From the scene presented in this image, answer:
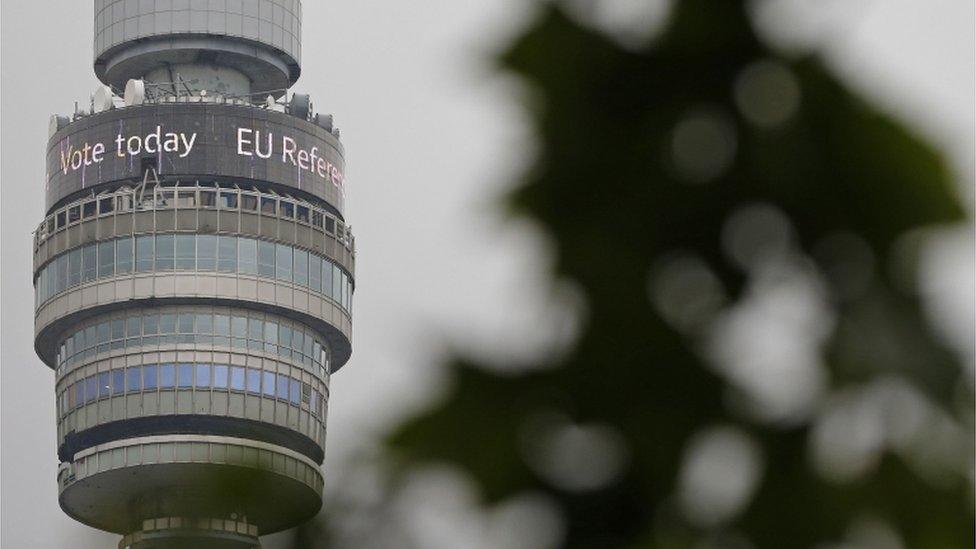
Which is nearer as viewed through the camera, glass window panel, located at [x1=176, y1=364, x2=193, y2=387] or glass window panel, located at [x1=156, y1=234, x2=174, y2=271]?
glass window panel, located at [x1=176, y1=364, x2=193, y2=387]

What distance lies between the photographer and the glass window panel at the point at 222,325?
171 metres

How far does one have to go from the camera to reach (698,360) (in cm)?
514

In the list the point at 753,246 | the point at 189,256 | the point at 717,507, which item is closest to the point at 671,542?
the point at 717,507

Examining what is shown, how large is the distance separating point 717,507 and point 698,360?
1.02 feet

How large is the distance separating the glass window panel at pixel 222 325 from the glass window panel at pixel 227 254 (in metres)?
3.14

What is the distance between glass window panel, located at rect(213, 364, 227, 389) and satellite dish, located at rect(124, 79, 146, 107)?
19.0 meters

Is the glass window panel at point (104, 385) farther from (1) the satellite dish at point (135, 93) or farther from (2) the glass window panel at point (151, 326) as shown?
(1) the satellite dish at point (135, 93)

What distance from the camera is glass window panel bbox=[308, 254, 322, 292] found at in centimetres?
17312

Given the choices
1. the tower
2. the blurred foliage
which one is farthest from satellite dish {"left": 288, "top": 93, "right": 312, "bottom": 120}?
the blurred foliage

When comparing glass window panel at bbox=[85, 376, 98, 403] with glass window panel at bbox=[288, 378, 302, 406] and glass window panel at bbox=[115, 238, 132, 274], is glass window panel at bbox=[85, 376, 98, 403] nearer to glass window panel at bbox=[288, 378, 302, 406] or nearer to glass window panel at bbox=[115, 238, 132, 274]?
glass window panel at bbox=[115, 238, 132, 274]

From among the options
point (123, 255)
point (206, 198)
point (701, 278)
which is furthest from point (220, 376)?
point (701, 278)

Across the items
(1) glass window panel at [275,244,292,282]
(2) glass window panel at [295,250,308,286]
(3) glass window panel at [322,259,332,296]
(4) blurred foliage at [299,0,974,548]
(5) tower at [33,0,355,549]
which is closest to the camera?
(4) blurred foliage at [299,0,974,548]

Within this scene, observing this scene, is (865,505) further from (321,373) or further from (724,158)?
(321,373)

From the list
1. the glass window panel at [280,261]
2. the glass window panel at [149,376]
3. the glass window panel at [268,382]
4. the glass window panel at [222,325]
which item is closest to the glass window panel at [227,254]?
the glass window panel at [280,261]
